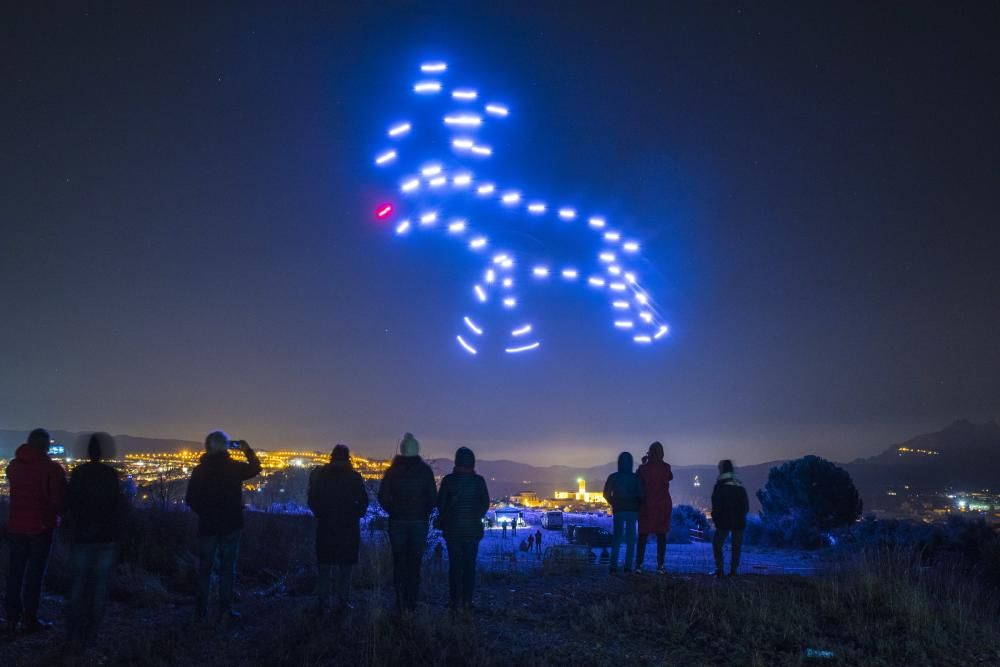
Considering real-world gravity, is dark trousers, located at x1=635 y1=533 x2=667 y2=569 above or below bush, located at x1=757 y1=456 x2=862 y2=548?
above

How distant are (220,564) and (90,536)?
1.28 meters

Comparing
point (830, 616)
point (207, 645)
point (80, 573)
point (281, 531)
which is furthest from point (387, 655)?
point (281, 531)

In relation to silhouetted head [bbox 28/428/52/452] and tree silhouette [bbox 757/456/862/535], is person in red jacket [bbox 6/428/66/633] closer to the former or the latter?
silhouetted head [bbox 28/428/52/452]

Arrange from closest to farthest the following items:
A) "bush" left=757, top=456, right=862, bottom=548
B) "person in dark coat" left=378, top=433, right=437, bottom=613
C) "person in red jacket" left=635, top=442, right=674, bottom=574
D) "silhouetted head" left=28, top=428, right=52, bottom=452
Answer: "silhouetted head" left=28, top=428, right=52, bottom=452 < "person in dark coat" left=378, top=433, right=437, bottom=613 < "person in red jacket" left=635, top=442, right=674, bottom=574 < "bush" left=757, top=456, right=862, bottom=548

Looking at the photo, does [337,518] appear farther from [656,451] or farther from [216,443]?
[656,451]

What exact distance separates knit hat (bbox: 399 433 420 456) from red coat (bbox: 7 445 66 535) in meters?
3.52

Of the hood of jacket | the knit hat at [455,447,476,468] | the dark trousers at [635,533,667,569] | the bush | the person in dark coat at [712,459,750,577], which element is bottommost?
the bush

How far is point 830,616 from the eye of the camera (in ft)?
Result: 22.4

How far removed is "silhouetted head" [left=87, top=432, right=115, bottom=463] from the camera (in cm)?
649

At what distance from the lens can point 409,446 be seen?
737 cm

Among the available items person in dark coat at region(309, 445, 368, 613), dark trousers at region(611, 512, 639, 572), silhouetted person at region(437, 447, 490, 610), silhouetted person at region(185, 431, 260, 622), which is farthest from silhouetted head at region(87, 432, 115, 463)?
dark trousers at region(611, 512, 639, 572)

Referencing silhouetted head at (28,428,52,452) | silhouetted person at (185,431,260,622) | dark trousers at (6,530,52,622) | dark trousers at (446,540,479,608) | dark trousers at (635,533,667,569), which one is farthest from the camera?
dark trousers at (635,533,667,569)

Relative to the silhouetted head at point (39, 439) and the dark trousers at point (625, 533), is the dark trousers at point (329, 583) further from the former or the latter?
the dark trousers at point (625, 533)

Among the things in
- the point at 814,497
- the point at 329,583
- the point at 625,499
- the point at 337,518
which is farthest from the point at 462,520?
the point at 814,497
